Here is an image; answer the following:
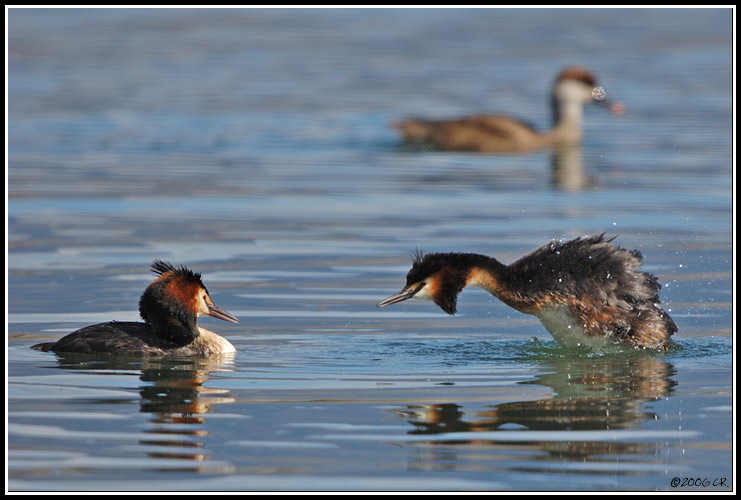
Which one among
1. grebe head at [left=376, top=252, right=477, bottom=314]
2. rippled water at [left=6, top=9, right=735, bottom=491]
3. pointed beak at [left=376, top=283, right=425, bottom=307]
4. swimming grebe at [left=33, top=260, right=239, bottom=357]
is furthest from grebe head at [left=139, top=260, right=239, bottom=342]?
grebe head at [left=376, top=252, right=477, bottom=314]

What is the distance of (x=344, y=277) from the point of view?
1253 cm

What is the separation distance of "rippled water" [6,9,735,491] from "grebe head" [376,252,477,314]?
38cm

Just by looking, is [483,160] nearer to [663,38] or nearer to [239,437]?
[239,437]

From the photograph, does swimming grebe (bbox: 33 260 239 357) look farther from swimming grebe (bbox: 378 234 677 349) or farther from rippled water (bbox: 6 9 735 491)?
swimming grebe (bbox: 378 234 677 349)

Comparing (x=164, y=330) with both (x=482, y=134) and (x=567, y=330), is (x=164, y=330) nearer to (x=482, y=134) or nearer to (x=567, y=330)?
(x=567, y=330)

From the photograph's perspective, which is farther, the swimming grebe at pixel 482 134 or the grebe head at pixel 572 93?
the grebe head at pixel 572 93

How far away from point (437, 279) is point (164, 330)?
197 centimetres

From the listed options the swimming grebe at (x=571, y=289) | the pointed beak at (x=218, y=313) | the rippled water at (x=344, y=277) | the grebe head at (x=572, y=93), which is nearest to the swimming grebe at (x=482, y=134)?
the rippled water at (x=344, y=277)

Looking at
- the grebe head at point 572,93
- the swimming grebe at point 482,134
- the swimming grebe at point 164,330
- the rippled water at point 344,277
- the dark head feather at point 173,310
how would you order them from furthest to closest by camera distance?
the grebe head at point 572,93 → the swimming grebe at point 482,134 → the dark head feather at point 173,310 → the swimming grebe at point 164,330 → the rippled water at point 344,277

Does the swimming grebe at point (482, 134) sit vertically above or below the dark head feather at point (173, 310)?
above

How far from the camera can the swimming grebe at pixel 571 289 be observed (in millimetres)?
10008

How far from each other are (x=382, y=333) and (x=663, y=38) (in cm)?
3193

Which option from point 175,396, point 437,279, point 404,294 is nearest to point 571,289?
point 437,279

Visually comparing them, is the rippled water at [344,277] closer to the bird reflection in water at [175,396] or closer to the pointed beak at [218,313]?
the bird reflection in water at [175,396]
